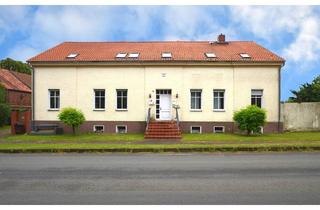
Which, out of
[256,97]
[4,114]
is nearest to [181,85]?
[256,97]

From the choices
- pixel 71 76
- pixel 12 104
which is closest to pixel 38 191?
pixel 71 76

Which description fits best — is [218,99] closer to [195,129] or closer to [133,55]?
[195,129]

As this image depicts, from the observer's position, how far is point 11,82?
157 ft

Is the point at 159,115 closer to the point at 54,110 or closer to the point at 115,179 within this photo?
the point at 54,110

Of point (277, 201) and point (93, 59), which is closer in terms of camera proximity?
point (277, 201)

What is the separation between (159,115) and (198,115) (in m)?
2.88

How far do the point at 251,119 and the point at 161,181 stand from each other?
642 inches

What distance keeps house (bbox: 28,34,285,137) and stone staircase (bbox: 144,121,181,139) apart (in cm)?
145

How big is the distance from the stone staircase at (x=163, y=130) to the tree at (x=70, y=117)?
4942 millimetres

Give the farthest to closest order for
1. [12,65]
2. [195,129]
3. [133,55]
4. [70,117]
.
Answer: [12,65] → [133,55] → [195,129] → [70,117]

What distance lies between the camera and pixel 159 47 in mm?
29766

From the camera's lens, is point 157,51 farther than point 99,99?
A: Yes

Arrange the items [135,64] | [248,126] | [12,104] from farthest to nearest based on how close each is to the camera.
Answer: [12,104]
[135,64]
[248,126]

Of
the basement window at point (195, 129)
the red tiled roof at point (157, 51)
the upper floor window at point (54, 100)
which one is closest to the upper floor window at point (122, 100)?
the red tiled roof at point (157, 51)
